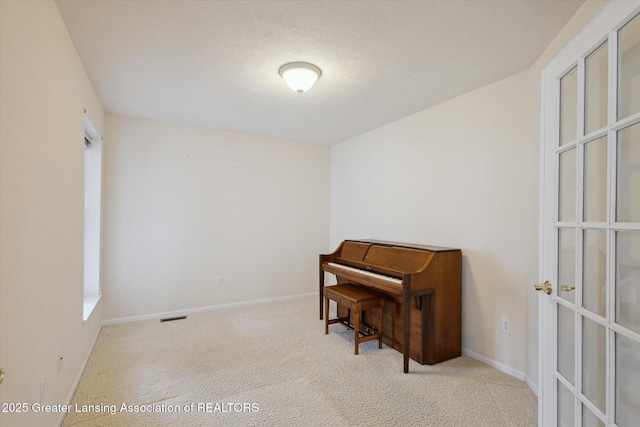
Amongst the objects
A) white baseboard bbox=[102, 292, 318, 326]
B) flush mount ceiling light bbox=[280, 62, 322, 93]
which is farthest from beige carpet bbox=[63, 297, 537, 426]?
flush mount ceiling light bbox=[280, 62, 322, 93]

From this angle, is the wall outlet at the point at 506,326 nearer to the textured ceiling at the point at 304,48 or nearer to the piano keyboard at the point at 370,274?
the piano keyboard at the point at 370,274

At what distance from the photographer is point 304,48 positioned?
6.72 feet

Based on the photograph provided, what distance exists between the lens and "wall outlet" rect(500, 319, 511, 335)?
239 centimetres

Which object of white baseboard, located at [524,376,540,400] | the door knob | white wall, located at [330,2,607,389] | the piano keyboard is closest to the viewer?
the door knob

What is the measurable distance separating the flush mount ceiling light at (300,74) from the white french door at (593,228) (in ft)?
4.80

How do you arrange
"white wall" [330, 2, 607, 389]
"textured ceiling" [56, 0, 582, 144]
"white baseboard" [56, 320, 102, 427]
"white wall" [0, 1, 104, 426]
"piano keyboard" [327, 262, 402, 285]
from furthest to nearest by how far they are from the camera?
1. "piano keyboard" [327, 262, 402, 285]
2. "white wall" [330, 2, 607, 389]
3. "white baseboard" [56, 320, 102, 427]
4. "textured ceiling" [56, 0, 582, 144]
5. "white wall" [0, 1, 104, 426]

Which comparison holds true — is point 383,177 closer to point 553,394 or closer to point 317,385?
point 317,385

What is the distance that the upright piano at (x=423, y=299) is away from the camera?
7.85ft

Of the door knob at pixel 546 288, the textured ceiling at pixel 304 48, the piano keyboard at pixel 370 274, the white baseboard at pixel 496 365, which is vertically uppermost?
the textured ceiling at pixel 304 48

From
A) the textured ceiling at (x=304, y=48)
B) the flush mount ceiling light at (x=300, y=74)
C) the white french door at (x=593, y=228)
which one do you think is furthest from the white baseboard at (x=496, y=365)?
the flush mount ceiling light at (x=300, y=74)

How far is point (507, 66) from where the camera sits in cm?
226

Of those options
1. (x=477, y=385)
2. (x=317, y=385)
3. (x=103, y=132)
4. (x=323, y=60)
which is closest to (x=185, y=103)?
(x=103, y=132)

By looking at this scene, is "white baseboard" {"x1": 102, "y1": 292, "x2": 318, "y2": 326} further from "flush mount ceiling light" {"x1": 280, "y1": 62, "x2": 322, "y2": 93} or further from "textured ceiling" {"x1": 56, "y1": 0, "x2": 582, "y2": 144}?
"flush mount ceiling light" {"x1": 280, "y1": 62, "x2": 322, "y2": 93}

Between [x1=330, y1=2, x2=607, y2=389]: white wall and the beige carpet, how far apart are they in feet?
1.05
